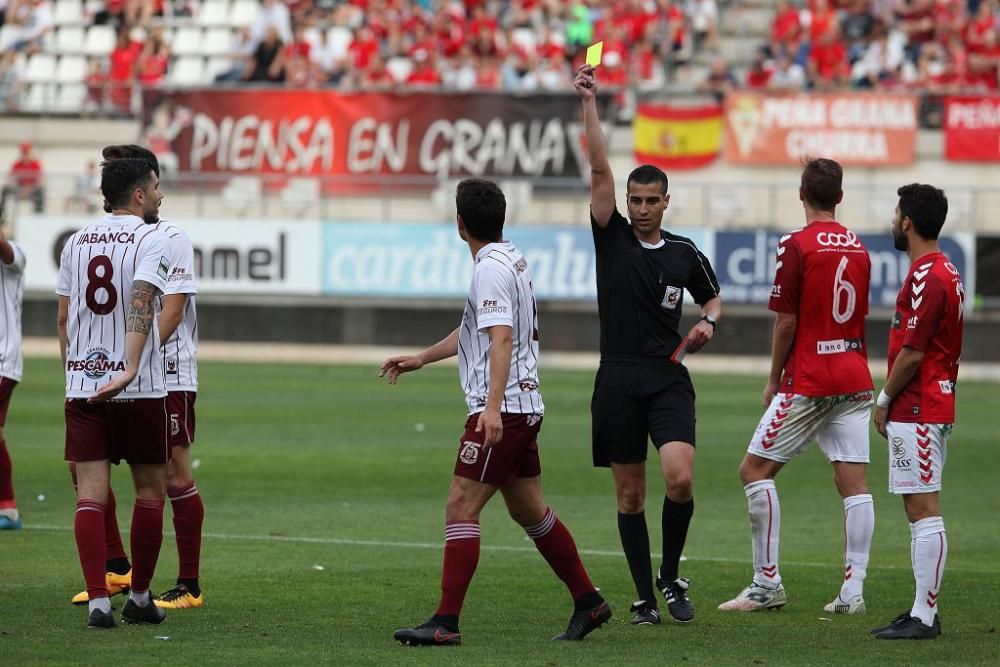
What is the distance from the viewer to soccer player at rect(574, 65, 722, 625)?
851cm

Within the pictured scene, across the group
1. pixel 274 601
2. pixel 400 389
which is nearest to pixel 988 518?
pixel 274 601

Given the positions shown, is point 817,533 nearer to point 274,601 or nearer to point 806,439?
point 806,439

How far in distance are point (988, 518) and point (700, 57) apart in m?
21.9

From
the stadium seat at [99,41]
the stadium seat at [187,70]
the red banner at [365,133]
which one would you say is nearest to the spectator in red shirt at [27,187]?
the red banner at [365,133]

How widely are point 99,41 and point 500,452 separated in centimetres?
3070

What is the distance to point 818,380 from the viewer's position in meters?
8.78

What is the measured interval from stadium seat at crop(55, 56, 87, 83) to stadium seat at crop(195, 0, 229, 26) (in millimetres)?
2539

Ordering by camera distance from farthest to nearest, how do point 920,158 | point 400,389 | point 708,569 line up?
point 920,158 → point 400,389 → point 708,569

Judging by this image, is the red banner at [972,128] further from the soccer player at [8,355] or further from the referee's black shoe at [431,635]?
the referee's black shoe at [431,635]

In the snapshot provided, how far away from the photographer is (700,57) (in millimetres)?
33844

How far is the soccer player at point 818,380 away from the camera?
8.77 metres

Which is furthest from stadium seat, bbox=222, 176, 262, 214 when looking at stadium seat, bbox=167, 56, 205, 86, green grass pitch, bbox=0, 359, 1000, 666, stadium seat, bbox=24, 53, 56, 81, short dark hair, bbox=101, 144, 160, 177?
short dark hair, bbox=101, 144, 160, 177

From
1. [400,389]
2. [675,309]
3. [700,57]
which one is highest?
[700,57]

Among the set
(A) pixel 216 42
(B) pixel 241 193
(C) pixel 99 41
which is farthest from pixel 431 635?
(C) pixel 99 41
